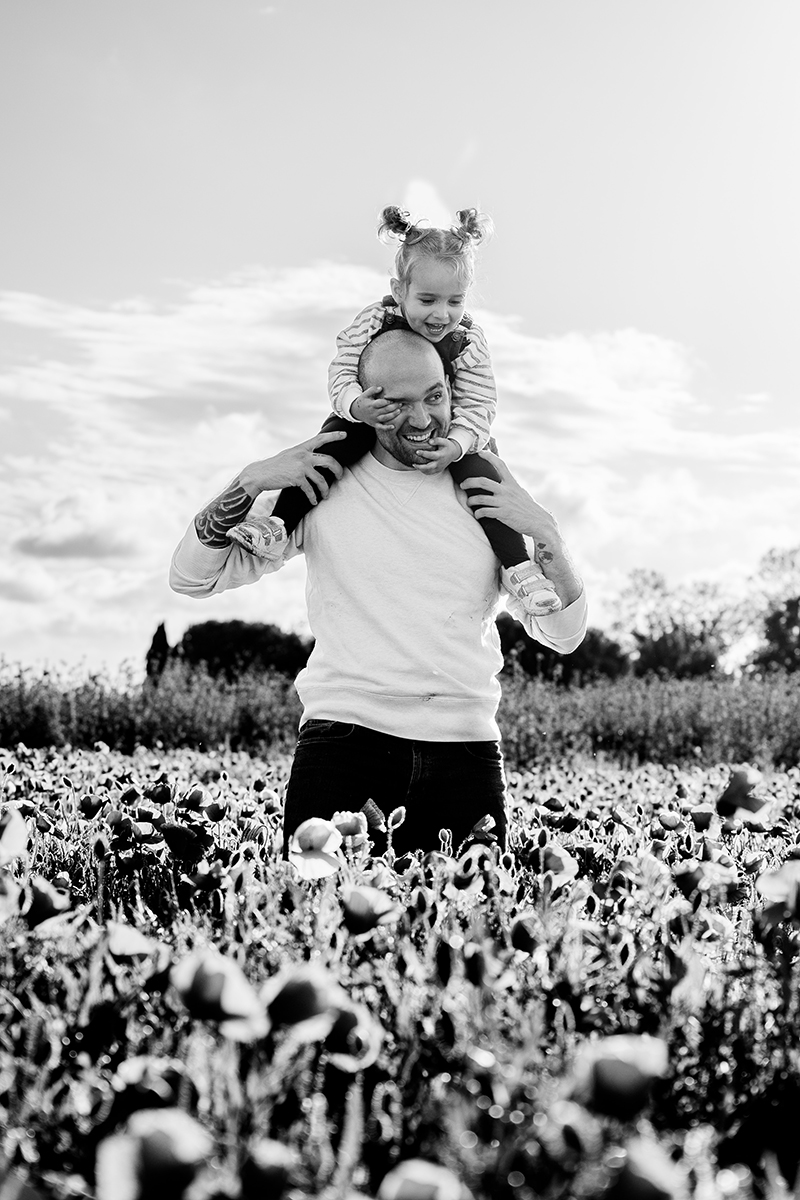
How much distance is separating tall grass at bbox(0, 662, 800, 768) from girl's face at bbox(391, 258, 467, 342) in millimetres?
6657

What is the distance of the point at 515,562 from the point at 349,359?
93cm

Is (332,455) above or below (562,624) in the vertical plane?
above

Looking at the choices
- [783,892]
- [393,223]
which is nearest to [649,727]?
[393,223]

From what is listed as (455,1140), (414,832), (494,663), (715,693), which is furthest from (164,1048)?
(715,693)

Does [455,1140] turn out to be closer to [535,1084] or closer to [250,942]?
[535,1084]

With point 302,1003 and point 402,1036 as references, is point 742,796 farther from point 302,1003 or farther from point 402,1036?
point 302,1003

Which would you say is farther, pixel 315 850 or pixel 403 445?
pixel 403 445

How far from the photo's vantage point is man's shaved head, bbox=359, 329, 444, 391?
3.87 meters

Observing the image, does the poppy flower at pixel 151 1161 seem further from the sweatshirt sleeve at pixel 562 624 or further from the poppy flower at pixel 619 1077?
the sweatshirt sleeve at pixel 562 624

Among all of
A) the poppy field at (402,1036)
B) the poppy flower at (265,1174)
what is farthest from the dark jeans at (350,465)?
the poppy flower at (265,1174)

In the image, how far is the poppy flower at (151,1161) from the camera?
1127 mm

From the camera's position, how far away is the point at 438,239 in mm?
4410

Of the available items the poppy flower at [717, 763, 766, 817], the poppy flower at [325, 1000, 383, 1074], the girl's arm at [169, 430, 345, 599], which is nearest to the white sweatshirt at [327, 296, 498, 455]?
the girl's arm at [169, 430, 345, 599]

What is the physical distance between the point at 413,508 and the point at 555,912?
181cm
